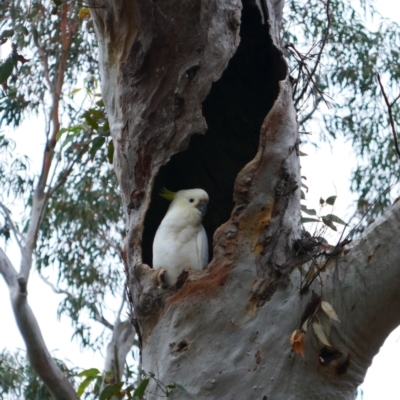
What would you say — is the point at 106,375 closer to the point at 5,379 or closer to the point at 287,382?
the point at 287,382

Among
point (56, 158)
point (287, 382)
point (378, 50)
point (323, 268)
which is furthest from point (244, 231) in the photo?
point (378, 50)

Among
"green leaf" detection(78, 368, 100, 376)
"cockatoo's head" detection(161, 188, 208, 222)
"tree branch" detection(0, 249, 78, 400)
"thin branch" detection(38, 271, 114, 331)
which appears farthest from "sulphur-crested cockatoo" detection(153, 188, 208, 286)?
"thin branch" detection(38, 271, 114, 331)

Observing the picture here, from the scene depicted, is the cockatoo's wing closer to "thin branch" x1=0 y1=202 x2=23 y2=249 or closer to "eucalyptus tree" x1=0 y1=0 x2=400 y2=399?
"eucalyptus tree" x1=0 y1=0 x2=400 y2=399

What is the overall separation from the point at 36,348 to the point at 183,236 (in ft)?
8.83

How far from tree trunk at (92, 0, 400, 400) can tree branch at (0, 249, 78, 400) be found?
7.68 feet

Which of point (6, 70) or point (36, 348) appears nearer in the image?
point (6, 70)

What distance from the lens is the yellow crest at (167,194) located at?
3.89 m

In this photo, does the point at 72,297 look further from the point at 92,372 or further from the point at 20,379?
the point at 92,372

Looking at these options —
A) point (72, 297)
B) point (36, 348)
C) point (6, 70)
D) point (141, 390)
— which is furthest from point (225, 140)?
point (72, 297)

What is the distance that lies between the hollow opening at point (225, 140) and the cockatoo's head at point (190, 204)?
23 centimetres

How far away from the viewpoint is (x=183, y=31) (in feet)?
11.4

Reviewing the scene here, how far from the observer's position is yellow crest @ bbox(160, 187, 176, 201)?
12.8 ft

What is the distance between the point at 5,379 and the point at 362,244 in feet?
19.4

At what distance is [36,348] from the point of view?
587cm
